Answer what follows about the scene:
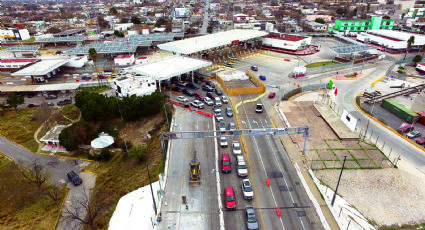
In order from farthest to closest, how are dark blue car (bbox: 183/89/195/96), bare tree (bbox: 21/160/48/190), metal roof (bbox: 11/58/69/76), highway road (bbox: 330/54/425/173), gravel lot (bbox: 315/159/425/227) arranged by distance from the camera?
1. metal roof (bbox: 11/58/69/76)
2. dark blue car (bbox: 183/89/195/96)
3. highway road (bbox: 330/54/425/173)
4. bare tree (bbox: 21/160/48/190)
5. gravel lot (bbox: 315/159/425/227)

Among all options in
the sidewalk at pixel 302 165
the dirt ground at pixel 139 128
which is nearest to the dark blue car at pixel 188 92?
the dirt ground at pixel 139 128

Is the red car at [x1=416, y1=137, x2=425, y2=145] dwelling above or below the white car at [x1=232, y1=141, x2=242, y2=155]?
below

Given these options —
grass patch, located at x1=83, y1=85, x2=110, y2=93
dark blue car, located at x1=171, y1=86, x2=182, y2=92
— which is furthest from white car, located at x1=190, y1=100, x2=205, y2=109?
grass patch, located at x1=83, y1=85, x2=110, y2=93

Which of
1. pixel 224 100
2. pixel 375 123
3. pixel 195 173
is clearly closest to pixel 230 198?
pixel 195 173

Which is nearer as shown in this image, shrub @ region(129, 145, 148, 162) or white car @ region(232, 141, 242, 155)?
white car @ region(232, 141, 242, 155)

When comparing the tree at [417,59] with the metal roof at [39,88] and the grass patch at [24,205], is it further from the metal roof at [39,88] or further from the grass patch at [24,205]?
the metal roof at [39,88]

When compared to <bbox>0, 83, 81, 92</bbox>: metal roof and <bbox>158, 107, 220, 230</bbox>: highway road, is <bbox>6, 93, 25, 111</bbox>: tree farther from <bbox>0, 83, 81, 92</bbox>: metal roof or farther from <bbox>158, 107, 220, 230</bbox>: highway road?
→ <bbox>158, 107, 220, 230</bbox>: highway road

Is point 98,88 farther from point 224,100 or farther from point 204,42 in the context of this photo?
point 224,100

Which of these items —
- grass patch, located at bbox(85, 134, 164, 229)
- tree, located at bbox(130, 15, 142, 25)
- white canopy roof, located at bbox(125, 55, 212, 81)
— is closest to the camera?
grass patch, located at bbox(85, 134, 164, 229)
